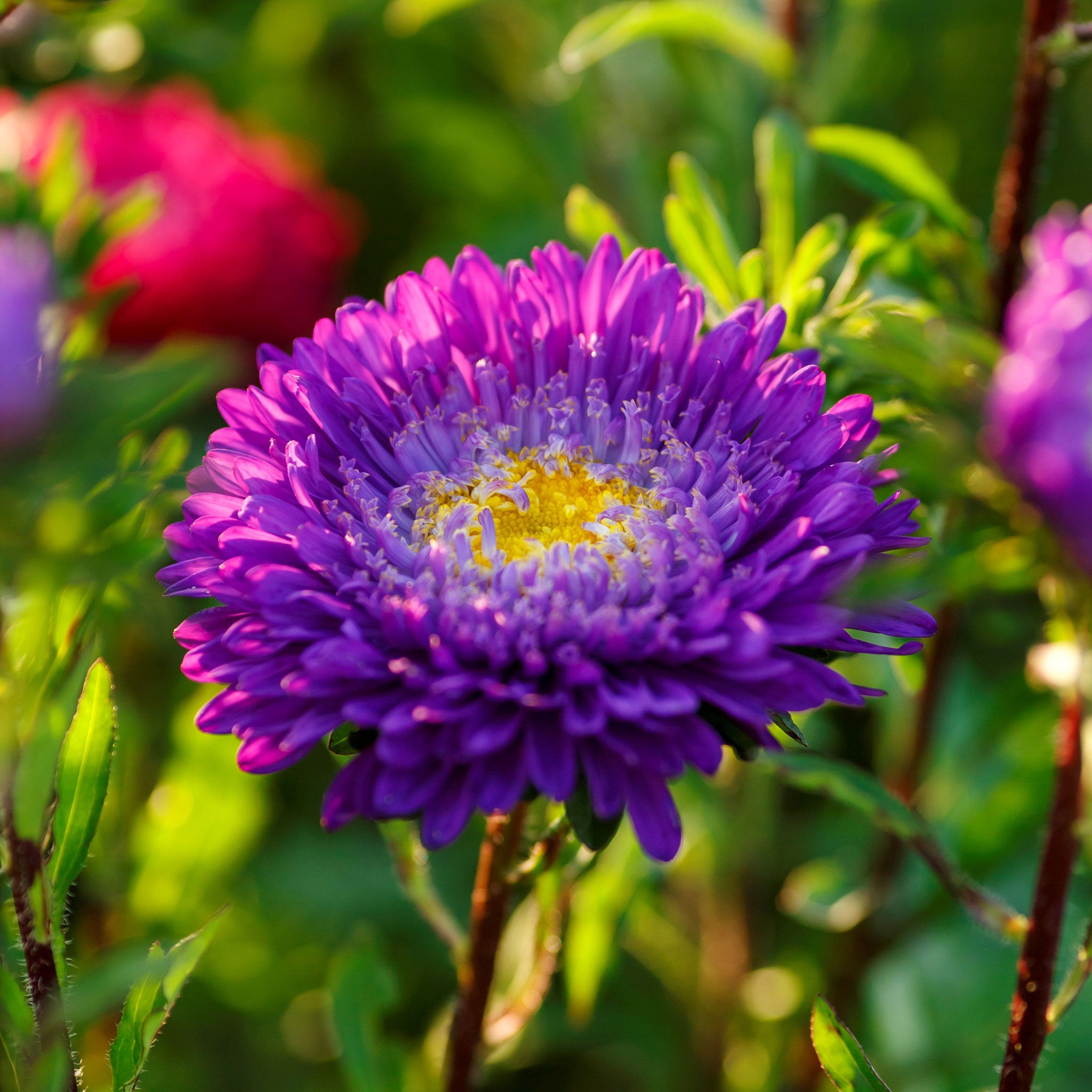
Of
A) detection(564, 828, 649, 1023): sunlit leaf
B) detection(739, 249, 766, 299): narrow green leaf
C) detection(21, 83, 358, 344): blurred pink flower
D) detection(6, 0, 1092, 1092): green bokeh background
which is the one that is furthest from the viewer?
detection(21, 83, 358, 344): blurred pink flower

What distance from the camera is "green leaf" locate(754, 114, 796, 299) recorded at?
67 centimetres

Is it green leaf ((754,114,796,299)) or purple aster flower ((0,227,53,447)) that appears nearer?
purple aster flower ((0,227,53,447))

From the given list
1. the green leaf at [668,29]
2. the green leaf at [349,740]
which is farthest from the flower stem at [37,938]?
the green leaf at [668,29]

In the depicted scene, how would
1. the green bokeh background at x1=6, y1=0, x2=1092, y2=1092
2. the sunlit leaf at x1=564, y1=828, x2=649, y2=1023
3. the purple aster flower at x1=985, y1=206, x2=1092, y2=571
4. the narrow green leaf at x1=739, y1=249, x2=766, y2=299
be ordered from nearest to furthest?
the purple aster flower at x1=985, y1=206, x2=1092, y2=571, the narrow green leaf at x1=739, y1=249, x2=766, y2=299, the sunlit leaf at x1=564, y1=828, x2=649, y2=1023, the green bokeh background at x1=6, y1=0, x2=1092, y2=1092

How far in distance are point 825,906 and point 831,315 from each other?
500 millimetres

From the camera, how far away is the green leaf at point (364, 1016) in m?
0.68

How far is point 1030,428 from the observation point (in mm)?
362

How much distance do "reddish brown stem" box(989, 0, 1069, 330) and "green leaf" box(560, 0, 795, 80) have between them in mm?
175

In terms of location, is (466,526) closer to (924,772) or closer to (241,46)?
(924,772)

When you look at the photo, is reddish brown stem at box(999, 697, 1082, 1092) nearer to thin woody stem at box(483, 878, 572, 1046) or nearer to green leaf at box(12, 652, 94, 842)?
thin woody stem at box(483, 878, 572, 1046)

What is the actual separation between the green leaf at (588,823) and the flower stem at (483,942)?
0.07 meters

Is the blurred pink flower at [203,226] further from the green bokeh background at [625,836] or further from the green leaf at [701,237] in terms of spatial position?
the green leaf at [701,237]

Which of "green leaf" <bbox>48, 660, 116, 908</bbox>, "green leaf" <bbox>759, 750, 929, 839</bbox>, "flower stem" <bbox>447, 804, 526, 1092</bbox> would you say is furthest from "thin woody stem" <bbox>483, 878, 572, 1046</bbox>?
"green leaf" <bbox>48, 660, 116, 908</bbox>

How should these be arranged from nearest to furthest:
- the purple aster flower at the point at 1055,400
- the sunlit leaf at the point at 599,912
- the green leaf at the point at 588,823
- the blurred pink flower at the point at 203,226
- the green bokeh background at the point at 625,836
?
the purple aster flower at the point at 1055,400 → the green leaf at the point at 588,823 → the sunlit leaf at the point at 599,912 → the green bokeh background at the point at 625,836 → the blurred pink flower at the point at 203,226
